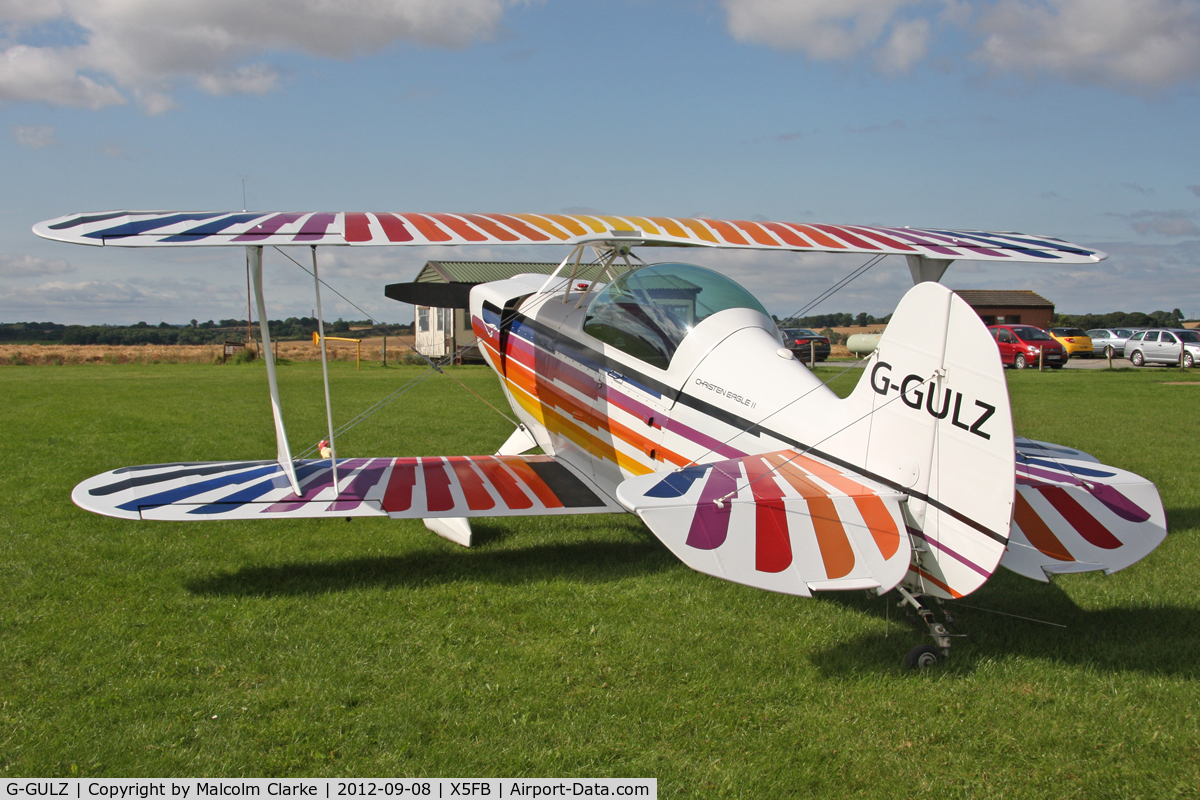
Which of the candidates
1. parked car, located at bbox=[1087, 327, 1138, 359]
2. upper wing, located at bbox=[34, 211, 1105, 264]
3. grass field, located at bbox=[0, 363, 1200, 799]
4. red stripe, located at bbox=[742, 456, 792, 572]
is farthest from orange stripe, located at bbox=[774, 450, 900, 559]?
parked car, located at bbox=[1087, 327, 1138, 359]

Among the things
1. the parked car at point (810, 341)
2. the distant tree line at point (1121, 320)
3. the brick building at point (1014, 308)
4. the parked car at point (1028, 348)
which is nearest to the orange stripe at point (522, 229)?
the parked car at point (1028, 348)

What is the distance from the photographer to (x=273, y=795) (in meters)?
2.95

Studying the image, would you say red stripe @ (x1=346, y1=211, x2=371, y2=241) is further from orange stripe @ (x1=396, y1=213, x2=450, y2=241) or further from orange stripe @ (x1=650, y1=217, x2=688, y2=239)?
orange stripe @ (x1=650, y1=217, x2=688, y2=239)

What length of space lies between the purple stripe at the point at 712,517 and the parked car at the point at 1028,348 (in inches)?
1010

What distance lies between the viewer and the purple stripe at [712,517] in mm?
3248

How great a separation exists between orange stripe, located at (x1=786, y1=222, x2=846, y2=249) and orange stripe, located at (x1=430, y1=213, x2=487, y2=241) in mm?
2181

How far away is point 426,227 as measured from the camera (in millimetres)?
4953

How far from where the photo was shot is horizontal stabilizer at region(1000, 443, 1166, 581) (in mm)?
3539

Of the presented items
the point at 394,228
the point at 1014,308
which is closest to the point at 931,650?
the point at 394,228

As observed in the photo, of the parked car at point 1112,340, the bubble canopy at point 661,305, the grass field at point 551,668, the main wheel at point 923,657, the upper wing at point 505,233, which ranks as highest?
the upper wing at point 505,233

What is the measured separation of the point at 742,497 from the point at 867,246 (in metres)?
2.47

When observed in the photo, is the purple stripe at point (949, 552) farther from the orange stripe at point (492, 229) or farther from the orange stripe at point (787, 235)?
the orange stripe at point (492, 229)

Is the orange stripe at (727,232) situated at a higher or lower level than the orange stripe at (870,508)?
higher

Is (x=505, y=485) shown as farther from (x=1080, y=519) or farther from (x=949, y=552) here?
(x=1080, y=519)
